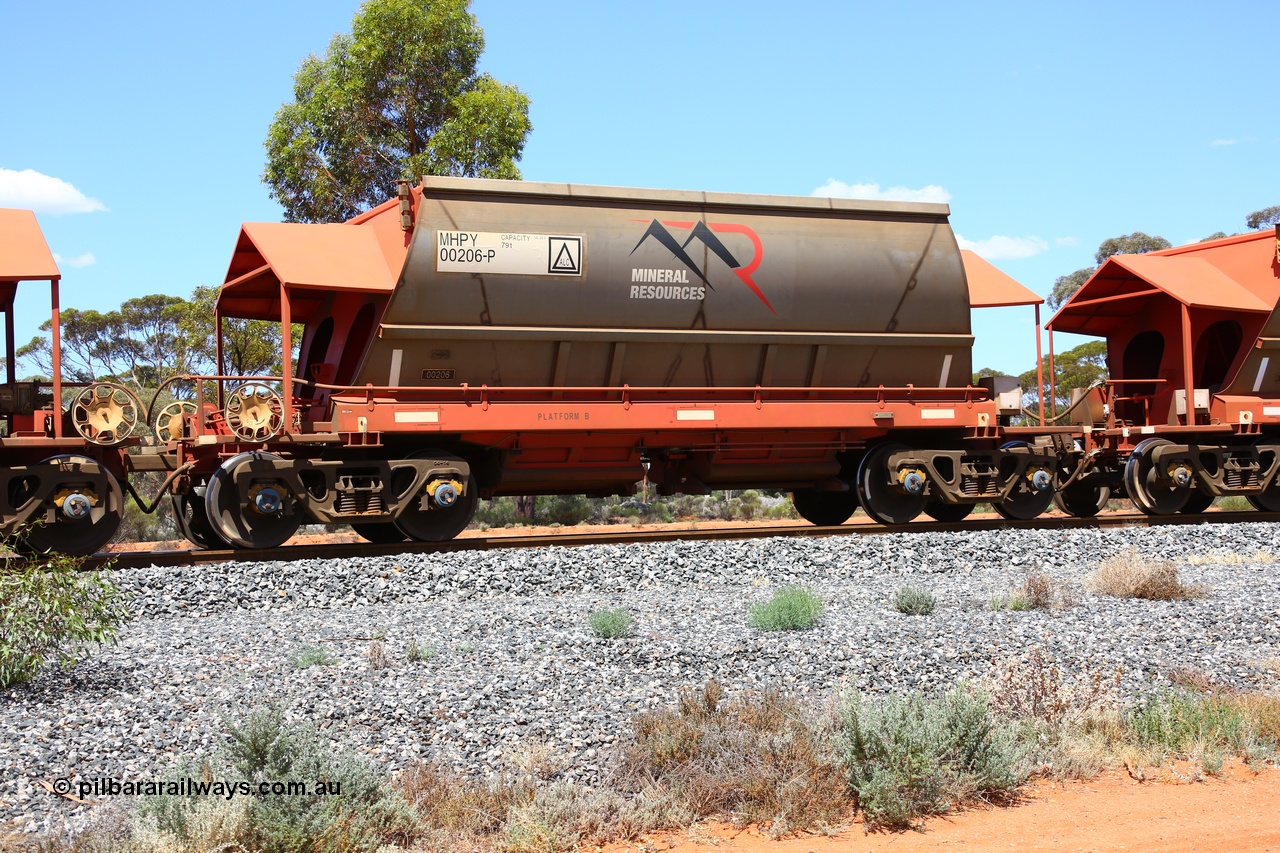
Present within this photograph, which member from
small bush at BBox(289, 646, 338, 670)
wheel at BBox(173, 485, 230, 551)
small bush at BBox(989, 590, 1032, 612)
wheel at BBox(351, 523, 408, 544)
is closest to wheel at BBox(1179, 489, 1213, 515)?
small bush at BBox(989, 590, 1032, 612)

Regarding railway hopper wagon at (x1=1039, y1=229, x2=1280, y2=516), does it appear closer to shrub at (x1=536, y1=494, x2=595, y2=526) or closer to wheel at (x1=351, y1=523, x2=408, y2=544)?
wheel at (x1=351, y1=523, x2=408, y2=544)

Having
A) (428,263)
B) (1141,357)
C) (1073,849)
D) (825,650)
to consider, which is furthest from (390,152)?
(1073,849)

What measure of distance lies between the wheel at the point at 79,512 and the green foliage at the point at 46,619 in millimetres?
3434

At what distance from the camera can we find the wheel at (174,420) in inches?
464

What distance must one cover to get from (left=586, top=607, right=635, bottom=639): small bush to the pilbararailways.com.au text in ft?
9.70

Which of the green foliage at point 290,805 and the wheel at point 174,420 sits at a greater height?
the wheel at point 174,420

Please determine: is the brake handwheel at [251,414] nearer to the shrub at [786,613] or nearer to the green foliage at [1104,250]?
the shrub at [786,613]

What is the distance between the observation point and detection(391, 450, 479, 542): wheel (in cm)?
1243

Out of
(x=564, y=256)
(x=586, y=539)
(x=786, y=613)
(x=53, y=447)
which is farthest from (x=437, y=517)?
(x=786, y=613)

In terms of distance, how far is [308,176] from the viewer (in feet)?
83.0

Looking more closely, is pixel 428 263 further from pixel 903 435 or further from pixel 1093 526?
pixel 1093 526

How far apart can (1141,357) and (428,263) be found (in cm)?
1191

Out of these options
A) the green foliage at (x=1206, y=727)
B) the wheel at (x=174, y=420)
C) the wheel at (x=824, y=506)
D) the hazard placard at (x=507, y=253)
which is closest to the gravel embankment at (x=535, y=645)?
the green foliage at (x=1206, y=727)

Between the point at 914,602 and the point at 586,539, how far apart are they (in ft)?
17.5
